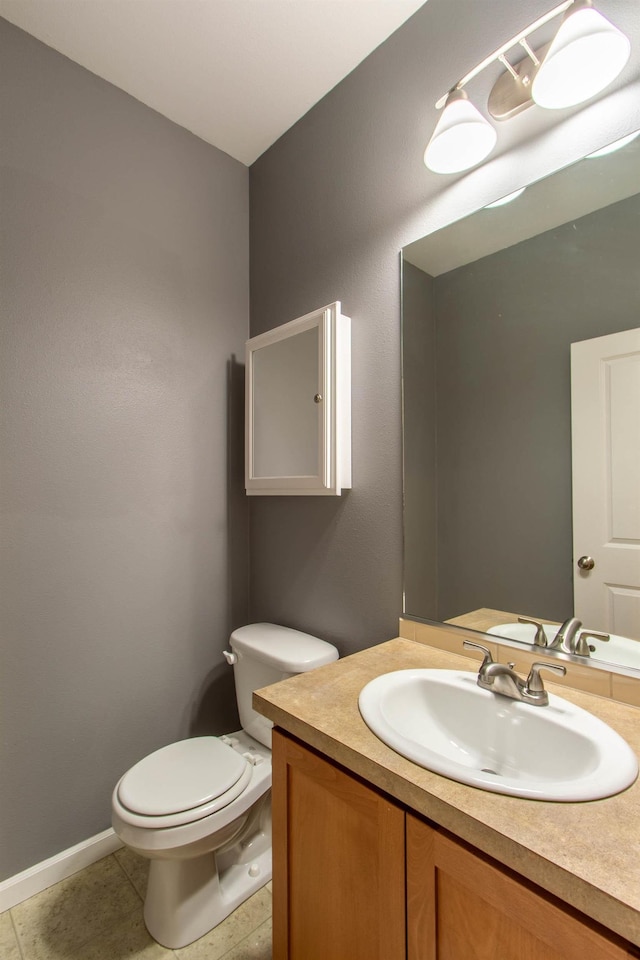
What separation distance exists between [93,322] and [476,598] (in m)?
1.50

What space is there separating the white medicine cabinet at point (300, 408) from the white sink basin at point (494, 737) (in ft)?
2.17

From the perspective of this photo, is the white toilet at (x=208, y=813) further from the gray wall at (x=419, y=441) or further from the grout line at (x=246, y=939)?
the gray wall at (x=419, y=441)

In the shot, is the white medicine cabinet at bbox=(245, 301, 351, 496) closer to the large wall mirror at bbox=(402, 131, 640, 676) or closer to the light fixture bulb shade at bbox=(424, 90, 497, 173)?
the large wall mirror at bbox=(402, 131, 640, 676)

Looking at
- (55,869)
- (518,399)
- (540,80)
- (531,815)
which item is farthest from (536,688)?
(55,869)

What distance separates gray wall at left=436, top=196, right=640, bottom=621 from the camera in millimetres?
990

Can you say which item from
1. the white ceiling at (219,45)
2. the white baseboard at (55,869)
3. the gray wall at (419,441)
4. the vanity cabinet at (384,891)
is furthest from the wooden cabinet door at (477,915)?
the white ceiling at (219,45)

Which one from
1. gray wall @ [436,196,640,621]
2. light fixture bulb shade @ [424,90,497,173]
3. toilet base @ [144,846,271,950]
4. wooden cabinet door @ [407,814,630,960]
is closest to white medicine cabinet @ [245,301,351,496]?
gray wall @ [436,196,640,621]

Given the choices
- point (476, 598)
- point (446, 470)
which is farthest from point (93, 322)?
point (476, 598)

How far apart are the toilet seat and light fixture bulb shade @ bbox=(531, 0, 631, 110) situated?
6.06 ft

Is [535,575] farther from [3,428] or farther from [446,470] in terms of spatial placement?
[3,428]

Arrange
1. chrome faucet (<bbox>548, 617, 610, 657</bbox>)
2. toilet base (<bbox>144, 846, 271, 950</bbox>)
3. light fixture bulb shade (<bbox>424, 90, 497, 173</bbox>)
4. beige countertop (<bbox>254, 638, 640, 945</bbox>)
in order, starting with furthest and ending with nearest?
toilet base (<bbox>144, 846, 271, 950</bbox>) < light fixture bulb shade (<bbox>424, 90, 497, 173</bbox>) < chrome faucet (<bbox>548, 617, 610, 657</bbox>) < beige countertop (<bbox>254, 638, 640, 945</bbox>)

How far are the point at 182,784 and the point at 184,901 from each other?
0.31 metres

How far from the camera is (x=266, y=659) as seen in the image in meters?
1.45

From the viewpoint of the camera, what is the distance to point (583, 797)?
0.63 metres
